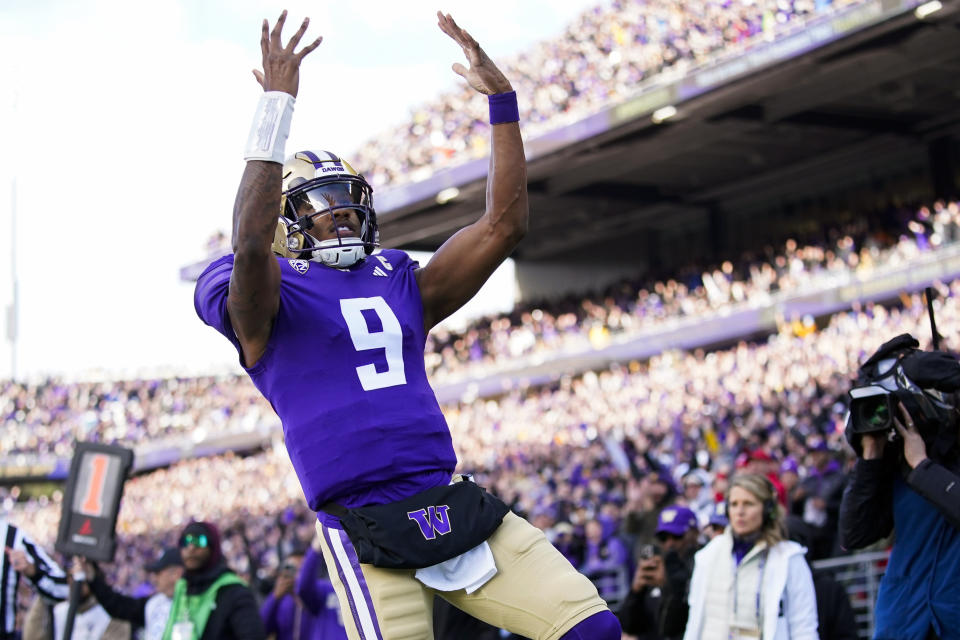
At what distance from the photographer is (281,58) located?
3.29 metres

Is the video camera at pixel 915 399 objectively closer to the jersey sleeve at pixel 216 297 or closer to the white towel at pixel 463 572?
the white towel at pixel 463 572

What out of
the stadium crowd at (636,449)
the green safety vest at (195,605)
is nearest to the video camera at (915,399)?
the stadium crowd at (636,449)

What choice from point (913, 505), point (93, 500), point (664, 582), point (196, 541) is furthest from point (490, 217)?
A: point (93, 500)

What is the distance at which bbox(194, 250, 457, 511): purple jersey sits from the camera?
10.6 ft

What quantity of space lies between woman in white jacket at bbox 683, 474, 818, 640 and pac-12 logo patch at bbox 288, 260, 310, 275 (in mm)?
2288

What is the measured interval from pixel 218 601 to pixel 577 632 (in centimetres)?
353

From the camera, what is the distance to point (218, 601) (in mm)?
6215

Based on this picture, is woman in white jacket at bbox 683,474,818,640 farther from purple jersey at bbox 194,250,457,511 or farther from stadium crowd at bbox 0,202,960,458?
stadium crowd at bbox 0,202,960,458

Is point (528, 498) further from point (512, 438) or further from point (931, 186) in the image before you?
point (931, 186)

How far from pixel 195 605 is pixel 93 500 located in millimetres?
863

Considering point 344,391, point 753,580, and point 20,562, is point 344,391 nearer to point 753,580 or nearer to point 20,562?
point 753,580

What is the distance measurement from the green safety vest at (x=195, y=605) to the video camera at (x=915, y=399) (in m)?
3.40

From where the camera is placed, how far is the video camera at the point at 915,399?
3.96 m

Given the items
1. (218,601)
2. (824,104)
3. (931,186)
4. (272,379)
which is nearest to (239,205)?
(272,379)
